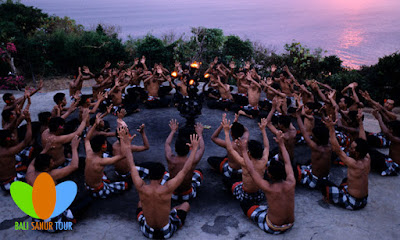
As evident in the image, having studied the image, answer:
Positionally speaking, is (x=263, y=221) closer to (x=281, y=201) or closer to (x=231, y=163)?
(x=281, y=201)

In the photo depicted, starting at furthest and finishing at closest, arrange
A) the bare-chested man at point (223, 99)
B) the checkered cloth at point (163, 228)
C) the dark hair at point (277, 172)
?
the bare-chested man at point (223, 99)
the checkered cloth at point (163, 228)
the dark hair at point (277, 172)

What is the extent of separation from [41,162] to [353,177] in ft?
17.8

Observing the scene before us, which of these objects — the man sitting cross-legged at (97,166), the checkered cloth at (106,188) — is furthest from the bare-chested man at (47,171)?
the checkered cloth at (106,188)

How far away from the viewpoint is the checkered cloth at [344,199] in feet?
17.5

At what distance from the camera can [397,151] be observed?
6582 millimetres

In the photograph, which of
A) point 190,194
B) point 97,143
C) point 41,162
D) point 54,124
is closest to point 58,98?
point 54,124

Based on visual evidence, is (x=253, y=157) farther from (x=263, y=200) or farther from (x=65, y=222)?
(x=65, y=222)

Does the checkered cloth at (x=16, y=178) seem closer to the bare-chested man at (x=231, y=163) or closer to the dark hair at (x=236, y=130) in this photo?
the bare-chested man at (x=231, y=163)

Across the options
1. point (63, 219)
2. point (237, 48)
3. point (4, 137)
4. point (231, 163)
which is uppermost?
point (237, 48)

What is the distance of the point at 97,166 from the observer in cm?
542

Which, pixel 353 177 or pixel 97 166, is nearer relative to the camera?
pixel 353 177

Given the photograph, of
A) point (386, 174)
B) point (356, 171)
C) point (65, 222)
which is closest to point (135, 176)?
point (65, 222)

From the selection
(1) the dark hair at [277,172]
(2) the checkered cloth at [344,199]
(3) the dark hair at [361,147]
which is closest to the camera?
(1) the dark hair at [277,172]

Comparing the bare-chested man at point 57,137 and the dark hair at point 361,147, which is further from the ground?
the dark hair at point 361,147
